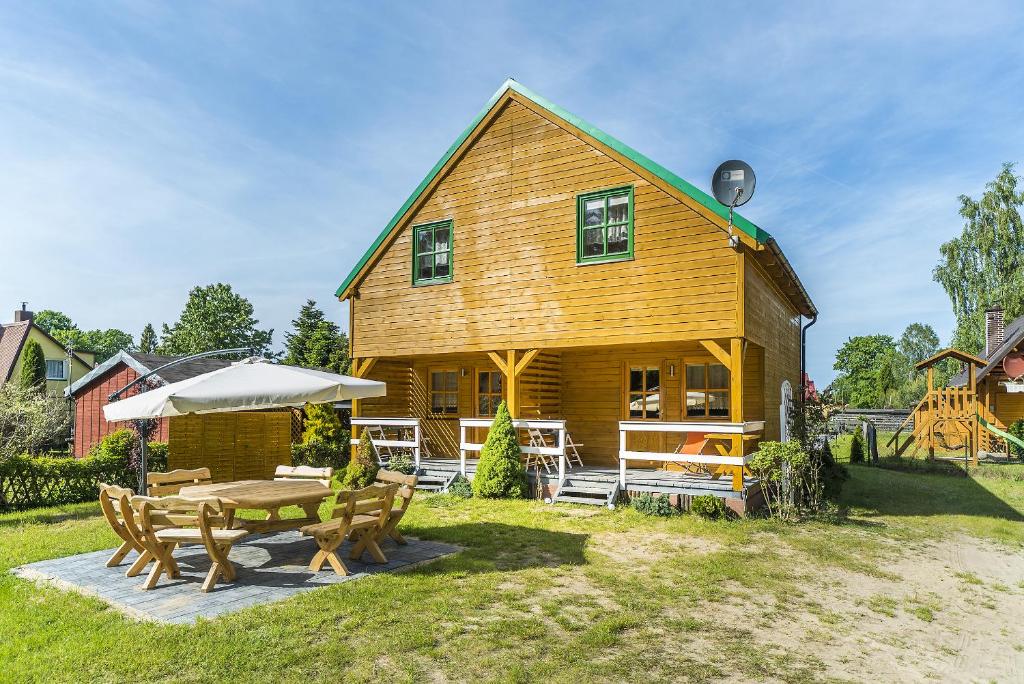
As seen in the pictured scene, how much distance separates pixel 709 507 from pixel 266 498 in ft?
22.0

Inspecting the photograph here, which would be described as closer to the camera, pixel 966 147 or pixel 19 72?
pixel 19 72

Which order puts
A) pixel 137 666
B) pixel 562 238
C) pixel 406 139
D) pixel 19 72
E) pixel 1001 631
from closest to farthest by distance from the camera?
pixel 137 666 → pixel 1001 631 → pixel 19 72 → pixel 562 238 → pixel 406 139

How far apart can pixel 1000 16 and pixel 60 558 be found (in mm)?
18948

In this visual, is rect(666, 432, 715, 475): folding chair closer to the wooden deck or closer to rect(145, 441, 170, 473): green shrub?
the wooden deck

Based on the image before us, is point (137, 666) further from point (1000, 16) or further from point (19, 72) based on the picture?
point (1000, 16)

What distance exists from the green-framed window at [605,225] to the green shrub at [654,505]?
444 cm

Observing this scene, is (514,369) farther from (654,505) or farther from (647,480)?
(654,505)

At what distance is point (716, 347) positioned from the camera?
35.7ft

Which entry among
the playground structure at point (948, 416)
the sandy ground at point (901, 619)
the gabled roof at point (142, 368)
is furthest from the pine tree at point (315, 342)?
the playground structure at point (948, 416)

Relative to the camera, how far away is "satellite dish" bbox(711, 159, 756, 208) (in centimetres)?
1077

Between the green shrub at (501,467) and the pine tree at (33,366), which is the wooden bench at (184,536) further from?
the pine tree at (33,366)

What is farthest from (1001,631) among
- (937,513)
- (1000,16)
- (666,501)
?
(1000,16)

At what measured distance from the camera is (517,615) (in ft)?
18.1

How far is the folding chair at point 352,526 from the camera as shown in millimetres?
6594
